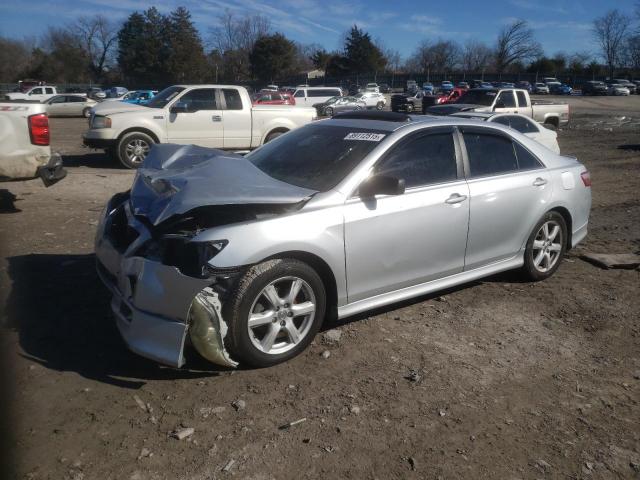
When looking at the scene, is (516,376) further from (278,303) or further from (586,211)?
(586,211)

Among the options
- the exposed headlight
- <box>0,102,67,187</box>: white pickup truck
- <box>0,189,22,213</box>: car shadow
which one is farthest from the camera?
the exposed headlight

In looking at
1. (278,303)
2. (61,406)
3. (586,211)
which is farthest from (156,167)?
(586,211)

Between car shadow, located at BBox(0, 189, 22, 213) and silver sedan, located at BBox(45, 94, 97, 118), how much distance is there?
88.0ft

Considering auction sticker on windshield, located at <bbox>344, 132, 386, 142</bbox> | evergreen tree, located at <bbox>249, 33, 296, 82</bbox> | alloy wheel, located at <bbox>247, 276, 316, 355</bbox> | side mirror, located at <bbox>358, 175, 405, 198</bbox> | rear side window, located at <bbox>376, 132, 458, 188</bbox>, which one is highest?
evergreen tree, located at <bbox>249, 33, 296, 82</bbox>

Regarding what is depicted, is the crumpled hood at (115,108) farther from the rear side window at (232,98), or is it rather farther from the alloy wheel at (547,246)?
the alloy wheel at (547,246)

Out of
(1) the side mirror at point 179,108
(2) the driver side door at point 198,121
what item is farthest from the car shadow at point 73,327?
(1) the side mirror at point 179,108

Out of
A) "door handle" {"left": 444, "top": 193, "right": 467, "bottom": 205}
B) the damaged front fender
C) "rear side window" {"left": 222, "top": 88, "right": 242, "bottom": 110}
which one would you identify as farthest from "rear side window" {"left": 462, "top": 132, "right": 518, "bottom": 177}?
"rear side window" {"left": 222, "top": 88, "right": 242, "bottom": 110}

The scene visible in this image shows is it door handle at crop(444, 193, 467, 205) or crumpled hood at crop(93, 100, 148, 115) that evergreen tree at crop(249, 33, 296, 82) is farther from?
door handle at crop(444, 193, 467, 205)

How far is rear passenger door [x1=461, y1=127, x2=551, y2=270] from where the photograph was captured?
14.7 ft

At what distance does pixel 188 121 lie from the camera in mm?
11586

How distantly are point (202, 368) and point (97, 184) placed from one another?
23.4ft

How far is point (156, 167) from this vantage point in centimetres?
434

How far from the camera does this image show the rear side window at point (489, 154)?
4.58 meters

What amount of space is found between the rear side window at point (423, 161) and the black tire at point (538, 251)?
3.72ft
